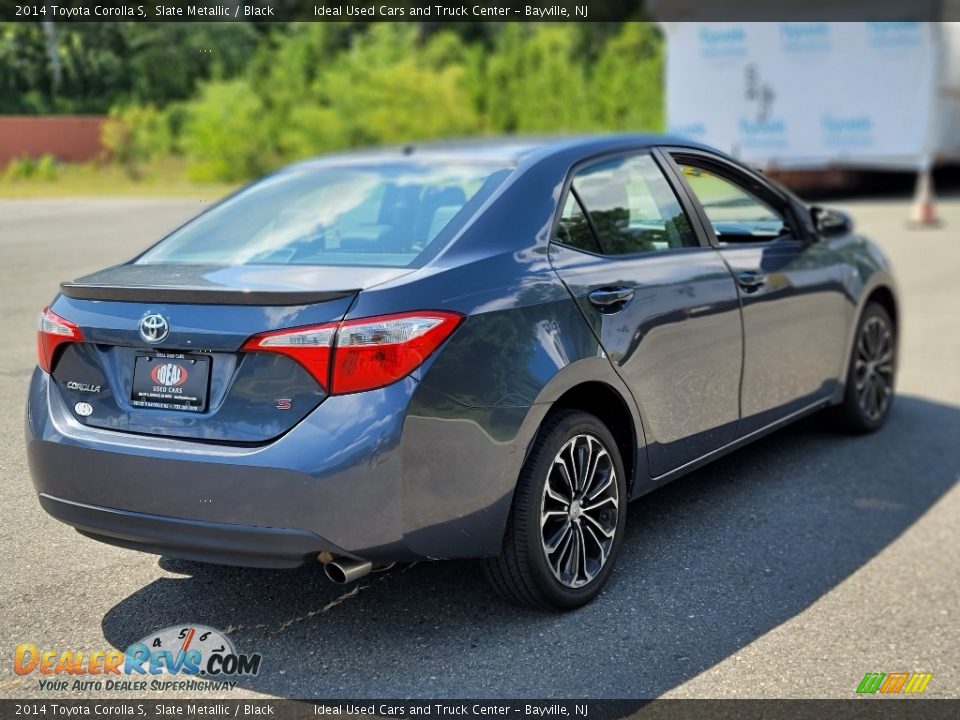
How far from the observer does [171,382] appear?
139 inches

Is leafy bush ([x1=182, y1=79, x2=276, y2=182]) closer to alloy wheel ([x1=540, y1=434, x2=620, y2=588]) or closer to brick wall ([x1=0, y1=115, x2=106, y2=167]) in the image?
brick wall ([x1=0, y1=115, x2=106, y2=167])

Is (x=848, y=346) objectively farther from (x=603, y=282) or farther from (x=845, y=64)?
(x=845, y=64)

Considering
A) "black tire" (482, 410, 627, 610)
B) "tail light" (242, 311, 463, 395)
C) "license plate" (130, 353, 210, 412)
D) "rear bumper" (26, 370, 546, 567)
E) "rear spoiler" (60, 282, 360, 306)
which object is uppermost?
"rear spoiler" (60, 282, 360, 306)

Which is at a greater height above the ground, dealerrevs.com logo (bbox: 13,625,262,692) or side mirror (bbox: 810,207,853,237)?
side mirror (bbox: 810,207,853,237)

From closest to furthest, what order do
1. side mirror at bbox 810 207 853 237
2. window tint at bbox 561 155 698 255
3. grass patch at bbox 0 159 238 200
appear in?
window tint at bbox 561 155 698 255, side mirror at bbox 810 207 853 237, grass patch at bbox 0 159 238 200

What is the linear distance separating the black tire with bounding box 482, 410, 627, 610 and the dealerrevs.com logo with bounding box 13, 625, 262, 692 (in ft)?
2.89

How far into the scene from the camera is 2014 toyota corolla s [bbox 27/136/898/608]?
3.39m

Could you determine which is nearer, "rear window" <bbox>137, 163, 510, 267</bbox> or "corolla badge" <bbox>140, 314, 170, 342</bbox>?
"corolla badge" <bbox>140, 314, 170, 342</bbox>

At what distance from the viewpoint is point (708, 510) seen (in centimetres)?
521

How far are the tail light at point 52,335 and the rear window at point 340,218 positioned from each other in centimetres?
54

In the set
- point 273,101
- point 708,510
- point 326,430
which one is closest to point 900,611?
point 708,510

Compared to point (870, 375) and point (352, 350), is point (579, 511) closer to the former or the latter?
point (352, 350)

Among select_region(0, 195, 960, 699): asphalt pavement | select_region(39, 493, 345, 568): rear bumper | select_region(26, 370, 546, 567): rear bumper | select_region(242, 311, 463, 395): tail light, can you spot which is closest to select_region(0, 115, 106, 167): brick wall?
select_region(0, 195, 960, 699): asphalt pavement

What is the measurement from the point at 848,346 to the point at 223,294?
12.0ft
